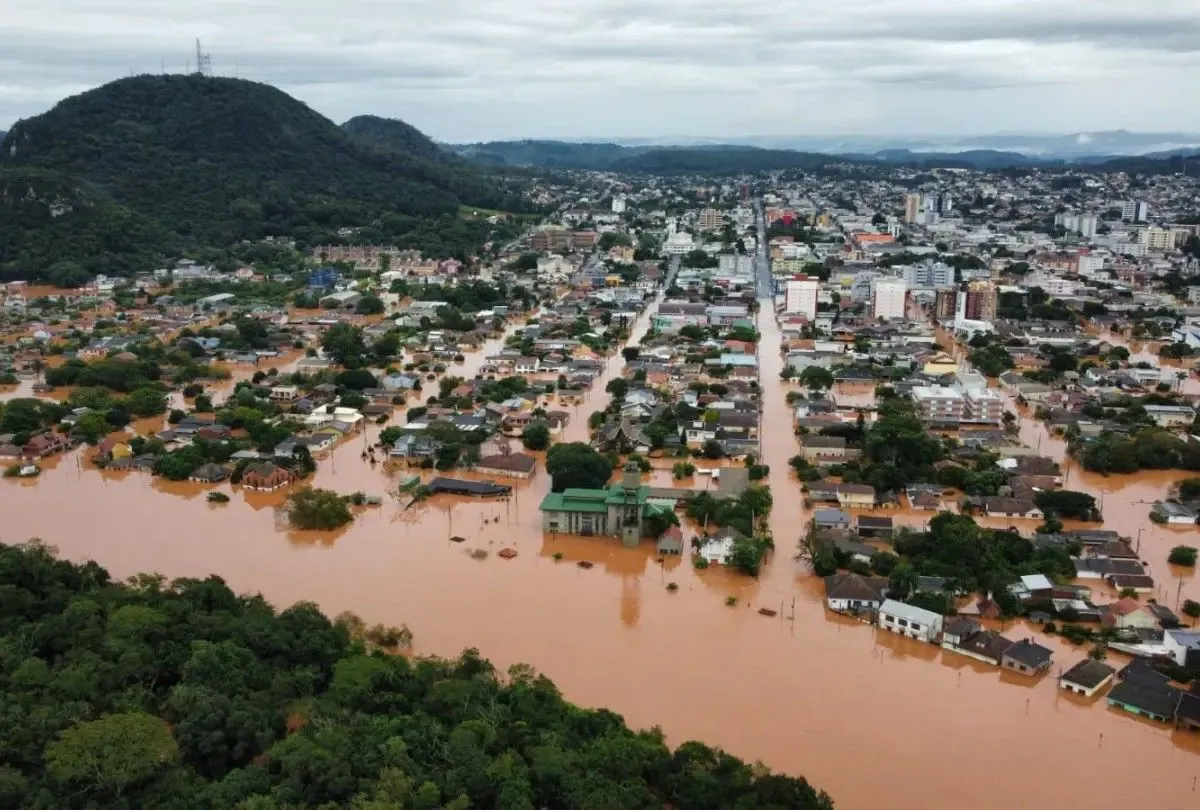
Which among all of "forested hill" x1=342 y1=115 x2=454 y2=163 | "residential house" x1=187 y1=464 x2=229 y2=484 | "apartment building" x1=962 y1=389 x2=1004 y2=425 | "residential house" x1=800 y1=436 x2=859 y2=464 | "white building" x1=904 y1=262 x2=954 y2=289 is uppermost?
"forested hill" x1=342 y1=115 x2=454 y2=163

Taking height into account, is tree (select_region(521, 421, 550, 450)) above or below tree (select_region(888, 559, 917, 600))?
above

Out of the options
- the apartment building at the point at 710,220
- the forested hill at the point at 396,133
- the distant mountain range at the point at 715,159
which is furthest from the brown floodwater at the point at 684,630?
the distant mountain range at the point at 715,159

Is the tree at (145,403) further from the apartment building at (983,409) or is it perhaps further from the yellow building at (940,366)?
the yellow building at (940,366)

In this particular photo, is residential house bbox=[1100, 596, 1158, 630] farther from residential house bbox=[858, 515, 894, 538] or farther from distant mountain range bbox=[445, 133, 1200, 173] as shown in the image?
distant mountain range bbox=[445, 133, 1200, 173]

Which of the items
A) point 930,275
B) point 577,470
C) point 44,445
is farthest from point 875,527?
point 930,275

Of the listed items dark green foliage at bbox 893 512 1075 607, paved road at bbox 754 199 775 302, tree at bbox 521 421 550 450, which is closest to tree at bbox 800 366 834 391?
tree at bbox 521 421 550 450

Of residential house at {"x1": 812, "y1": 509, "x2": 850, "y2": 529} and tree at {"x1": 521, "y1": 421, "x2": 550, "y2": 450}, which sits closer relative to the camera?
residential house at {"x1": 812, "y1": 509, "x2": 850, "y2": 529}
